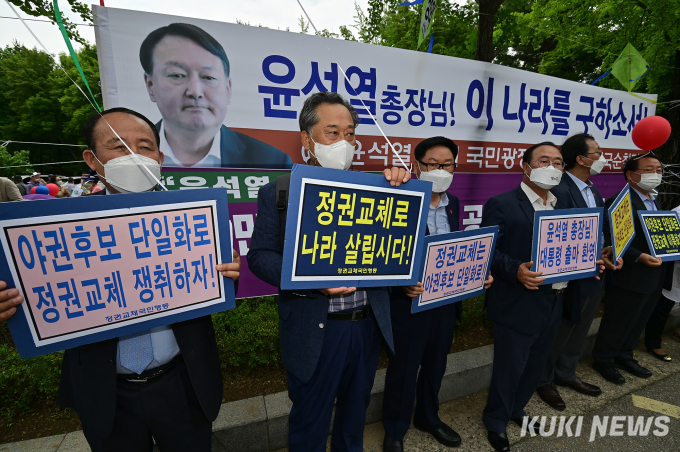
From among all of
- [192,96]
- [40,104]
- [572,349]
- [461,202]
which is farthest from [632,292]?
[40,104]

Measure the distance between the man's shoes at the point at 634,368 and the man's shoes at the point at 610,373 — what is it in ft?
0.73

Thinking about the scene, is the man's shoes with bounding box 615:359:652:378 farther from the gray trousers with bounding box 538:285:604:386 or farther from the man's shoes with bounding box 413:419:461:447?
the man's shoes with bounding box 413:419:461:447

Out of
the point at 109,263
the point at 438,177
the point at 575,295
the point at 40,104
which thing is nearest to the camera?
the point at 109,263

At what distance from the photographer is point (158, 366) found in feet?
4.99

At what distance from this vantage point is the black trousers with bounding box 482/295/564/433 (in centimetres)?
240

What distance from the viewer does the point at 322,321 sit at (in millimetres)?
1636

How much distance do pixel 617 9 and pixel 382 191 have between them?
7.05 m

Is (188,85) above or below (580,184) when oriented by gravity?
above

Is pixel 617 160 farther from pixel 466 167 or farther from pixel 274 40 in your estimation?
pixel 274 40

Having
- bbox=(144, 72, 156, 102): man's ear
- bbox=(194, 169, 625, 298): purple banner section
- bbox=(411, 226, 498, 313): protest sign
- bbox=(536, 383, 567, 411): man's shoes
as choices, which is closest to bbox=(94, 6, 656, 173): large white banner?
bbox=(144, 72, 156, 102): man's ear

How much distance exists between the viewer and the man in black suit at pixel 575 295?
269 cm

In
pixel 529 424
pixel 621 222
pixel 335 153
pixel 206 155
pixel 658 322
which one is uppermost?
pixel 335 153

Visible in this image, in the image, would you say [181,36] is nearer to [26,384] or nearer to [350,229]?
[350,229]

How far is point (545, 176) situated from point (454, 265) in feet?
3.40
